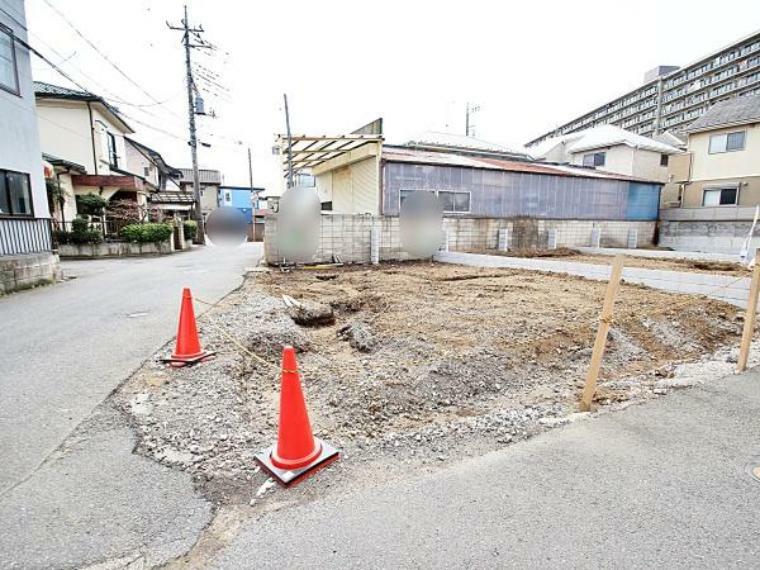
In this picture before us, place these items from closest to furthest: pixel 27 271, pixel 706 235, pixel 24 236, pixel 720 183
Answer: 1. pixel 27 271
2. pixel 24 236
3. pixel 706 235
4. pixel 720 183

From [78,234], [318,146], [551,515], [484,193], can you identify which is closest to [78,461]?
[551,515]

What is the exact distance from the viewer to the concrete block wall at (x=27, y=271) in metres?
7.25

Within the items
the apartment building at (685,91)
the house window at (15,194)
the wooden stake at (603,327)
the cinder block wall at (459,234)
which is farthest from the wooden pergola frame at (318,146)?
the apartment building at (685,91)

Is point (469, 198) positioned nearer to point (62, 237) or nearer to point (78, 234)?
point (78, 234)

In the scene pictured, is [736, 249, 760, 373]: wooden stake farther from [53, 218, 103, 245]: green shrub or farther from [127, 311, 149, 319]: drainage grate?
[53, 218, 103, 245]: green shrub

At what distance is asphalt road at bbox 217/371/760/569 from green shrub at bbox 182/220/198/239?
20289 millimetres

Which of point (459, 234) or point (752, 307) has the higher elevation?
point (459, 234)

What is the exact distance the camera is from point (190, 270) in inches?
422

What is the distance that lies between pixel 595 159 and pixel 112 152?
2707 centimetres

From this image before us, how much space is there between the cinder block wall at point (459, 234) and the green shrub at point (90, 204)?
30.8 feet

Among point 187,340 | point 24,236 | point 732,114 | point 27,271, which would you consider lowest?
point 187,340

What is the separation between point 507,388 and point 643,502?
1.74 m

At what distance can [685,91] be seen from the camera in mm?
49094

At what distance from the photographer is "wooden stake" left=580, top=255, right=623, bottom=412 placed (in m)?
2.77
